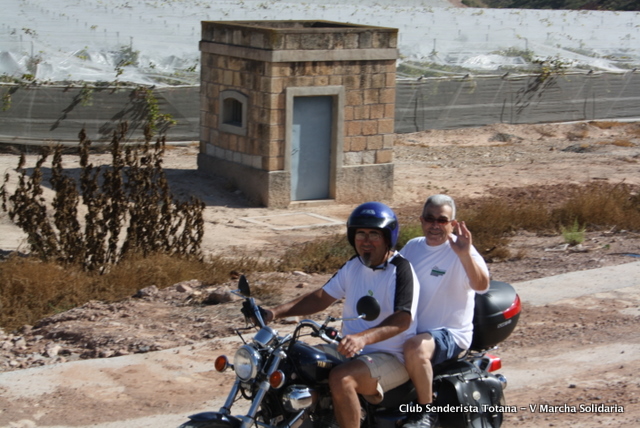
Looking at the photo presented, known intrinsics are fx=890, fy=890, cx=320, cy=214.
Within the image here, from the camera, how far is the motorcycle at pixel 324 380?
4.04 m

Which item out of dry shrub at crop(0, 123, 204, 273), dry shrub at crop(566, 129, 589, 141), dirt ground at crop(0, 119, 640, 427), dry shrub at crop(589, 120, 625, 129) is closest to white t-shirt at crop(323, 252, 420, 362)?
dirt ground at crop(0, 119, 640, 427)

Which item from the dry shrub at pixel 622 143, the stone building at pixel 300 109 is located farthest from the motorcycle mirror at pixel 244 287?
the dry shrub at pixel 622 143

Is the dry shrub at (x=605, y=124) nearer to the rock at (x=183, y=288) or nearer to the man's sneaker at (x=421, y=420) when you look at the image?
the rock at (x=183, y=288)

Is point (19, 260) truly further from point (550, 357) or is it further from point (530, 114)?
point (530, 114)

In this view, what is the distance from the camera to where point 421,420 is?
459 cm

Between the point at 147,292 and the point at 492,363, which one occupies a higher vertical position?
the point at 492,363

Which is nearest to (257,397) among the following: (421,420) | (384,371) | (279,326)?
(384,371)

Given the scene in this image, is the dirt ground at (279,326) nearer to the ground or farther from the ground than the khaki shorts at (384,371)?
nearer to the ground

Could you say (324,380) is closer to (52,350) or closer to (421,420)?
(421,420)

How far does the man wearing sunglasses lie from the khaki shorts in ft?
0.17

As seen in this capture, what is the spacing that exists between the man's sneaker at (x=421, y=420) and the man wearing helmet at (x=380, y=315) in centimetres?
22

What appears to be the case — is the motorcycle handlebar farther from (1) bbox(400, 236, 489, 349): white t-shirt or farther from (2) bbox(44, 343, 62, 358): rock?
(2) bbox(44, 343, 62, 358): rock

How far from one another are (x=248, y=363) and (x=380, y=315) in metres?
0.80

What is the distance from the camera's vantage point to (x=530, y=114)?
25188 millimetres
